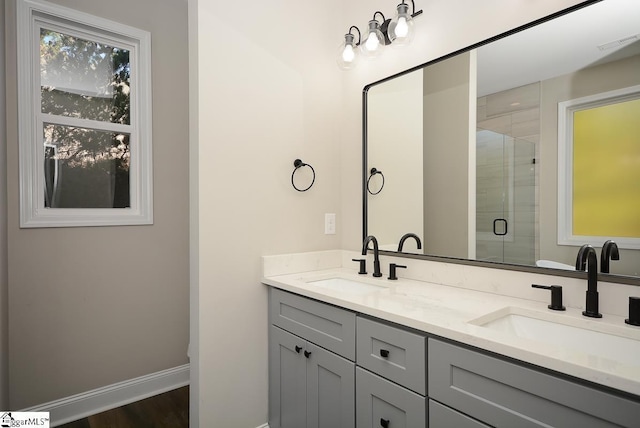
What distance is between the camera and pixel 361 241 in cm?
209

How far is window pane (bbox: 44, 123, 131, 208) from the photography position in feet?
6.89

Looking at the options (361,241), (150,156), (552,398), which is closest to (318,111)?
(361,241)

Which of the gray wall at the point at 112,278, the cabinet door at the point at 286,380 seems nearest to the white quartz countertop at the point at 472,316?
the cabinet door at the point at 286,380

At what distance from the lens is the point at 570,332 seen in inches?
44.1

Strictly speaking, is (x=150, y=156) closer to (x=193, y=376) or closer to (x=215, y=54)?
(x=215, y=54)

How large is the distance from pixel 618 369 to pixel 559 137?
0.85 m

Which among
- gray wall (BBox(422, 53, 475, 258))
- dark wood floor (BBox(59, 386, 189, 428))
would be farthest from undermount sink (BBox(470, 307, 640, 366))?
dark wood floor (BBox(59, 386, 189, 428))

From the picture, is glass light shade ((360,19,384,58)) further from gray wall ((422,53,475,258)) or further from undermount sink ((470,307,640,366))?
undermount sink ((470,307,640,366))

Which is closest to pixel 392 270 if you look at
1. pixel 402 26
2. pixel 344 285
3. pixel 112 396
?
pixel 344 285

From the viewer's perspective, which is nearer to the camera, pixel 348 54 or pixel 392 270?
pixel 392 270

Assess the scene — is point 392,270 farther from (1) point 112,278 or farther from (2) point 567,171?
(1) point 112,278

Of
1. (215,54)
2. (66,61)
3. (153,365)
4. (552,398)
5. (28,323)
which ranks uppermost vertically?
(66,61)

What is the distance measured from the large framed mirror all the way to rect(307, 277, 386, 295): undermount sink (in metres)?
0.27

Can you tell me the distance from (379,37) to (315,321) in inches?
58.7
